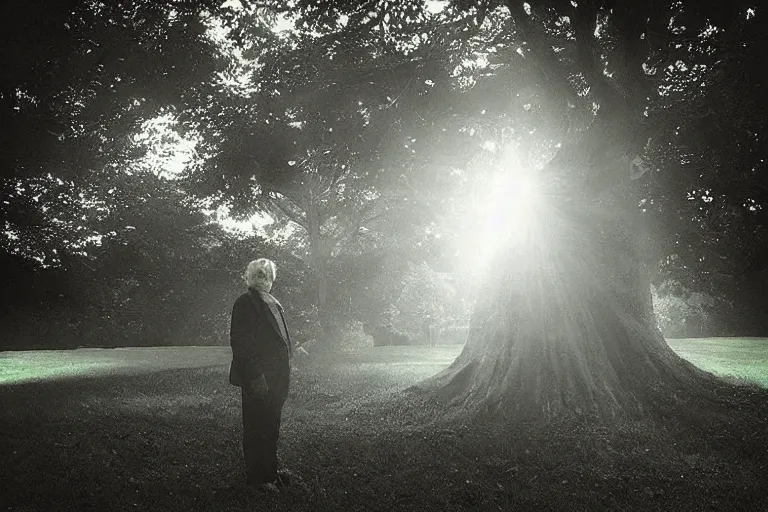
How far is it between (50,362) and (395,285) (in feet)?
52.4

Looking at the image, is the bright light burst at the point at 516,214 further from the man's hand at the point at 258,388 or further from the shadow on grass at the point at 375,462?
the man's hand at the point at 258,388

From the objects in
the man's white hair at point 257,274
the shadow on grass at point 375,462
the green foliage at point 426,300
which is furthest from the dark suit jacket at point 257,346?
the green foliage at point 426,300

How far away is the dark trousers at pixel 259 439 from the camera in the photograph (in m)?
5.52

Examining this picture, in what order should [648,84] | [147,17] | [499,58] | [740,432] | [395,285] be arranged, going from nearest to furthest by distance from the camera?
[740,432] → [648,84] → [147,17] → [499,58] → [395,285]

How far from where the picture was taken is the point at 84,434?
7766 millimetres

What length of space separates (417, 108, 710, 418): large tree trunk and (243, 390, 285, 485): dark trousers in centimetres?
453

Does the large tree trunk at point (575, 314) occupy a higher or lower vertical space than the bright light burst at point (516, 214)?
lower

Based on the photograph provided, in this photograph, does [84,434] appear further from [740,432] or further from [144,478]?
[740,432]

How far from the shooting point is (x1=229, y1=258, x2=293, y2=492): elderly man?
215 inches

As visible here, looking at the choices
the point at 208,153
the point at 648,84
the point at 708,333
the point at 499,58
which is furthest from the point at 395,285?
the point at 708,333

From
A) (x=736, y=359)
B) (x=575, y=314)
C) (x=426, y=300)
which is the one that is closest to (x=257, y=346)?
(x=575, y=314)

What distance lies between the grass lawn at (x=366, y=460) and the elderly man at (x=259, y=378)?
0.33m

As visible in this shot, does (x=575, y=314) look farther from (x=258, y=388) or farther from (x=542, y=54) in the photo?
(x=258, y=388)

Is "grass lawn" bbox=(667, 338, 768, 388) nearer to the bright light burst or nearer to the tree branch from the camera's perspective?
the bright light burst
